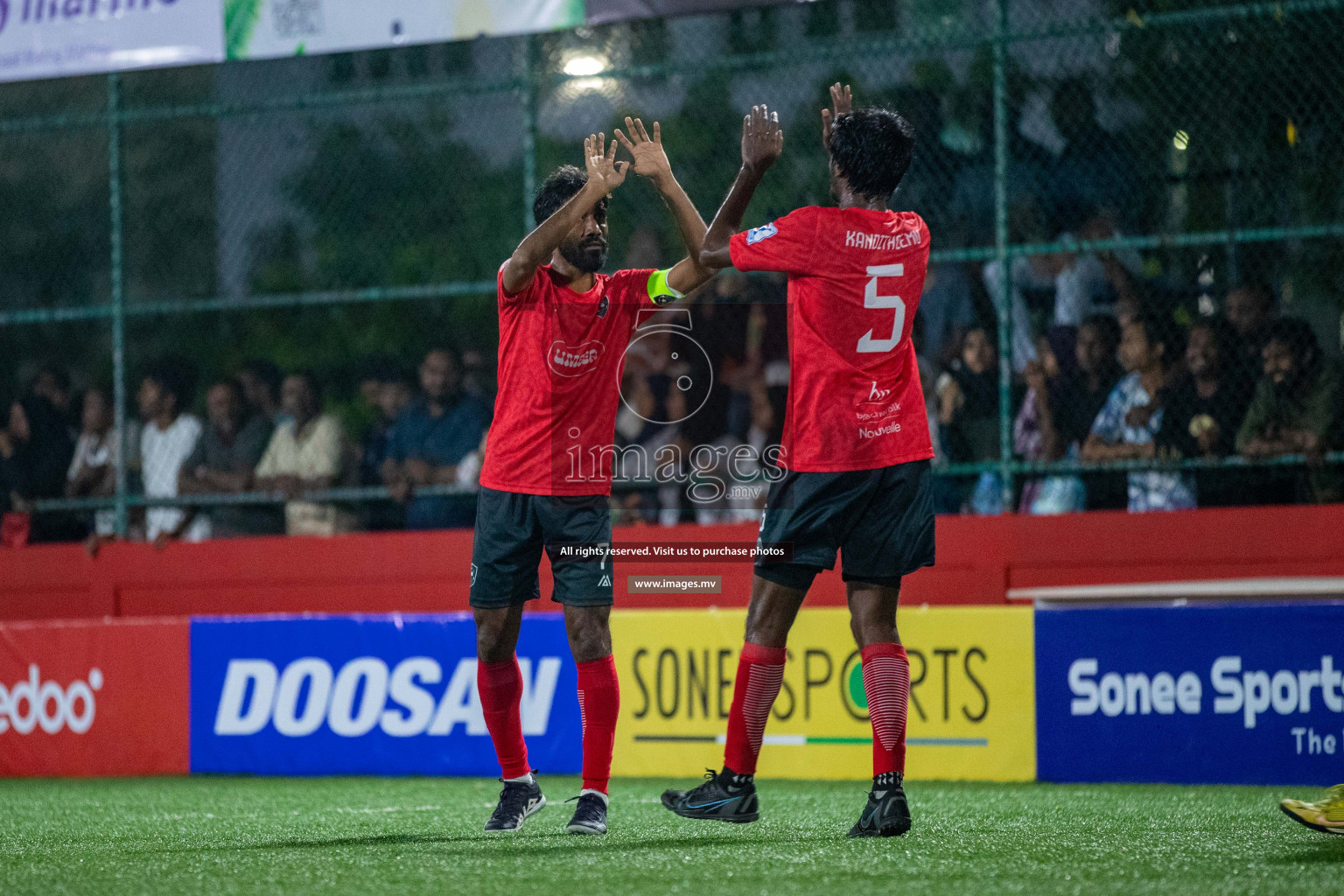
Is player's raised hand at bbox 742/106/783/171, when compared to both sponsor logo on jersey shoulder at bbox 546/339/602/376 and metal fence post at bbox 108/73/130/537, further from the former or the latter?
metal fence post at bbox 108/73/130/537

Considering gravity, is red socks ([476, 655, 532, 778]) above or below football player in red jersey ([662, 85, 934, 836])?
below

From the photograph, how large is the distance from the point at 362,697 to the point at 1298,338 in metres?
4.93

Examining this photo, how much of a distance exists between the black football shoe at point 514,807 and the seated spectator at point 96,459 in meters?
5.70

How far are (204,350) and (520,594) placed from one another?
14978mm

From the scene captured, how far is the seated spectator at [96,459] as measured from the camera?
10125 millimetres

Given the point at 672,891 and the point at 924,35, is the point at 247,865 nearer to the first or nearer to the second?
the point at 672,891

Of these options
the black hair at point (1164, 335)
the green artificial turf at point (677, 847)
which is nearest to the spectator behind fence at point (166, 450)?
the green artificial turf at point (677, 847)

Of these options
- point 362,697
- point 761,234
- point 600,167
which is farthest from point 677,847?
point 362,697

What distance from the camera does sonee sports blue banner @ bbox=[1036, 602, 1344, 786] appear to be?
6617 millimetres

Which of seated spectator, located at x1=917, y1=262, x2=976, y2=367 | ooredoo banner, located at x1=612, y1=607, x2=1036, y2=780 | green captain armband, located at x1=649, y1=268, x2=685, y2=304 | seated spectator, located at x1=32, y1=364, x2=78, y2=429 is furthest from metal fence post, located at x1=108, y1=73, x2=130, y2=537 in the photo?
green captain armband, located at x1=649, y1=268, x2=685, y2=304

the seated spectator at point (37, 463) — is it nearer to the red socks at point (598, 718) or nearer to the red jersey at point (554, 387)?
the red jersey at point (554, 387)

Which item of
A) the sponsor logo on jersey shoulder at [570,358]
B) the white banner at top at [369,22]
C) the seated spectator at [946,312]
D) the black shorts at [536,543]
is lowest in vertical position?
the black shorts at [536,543]

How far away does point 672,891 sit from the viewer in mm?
3793

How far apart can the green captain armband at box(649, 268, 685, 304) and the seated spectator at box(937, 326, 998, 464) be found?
364 cm
